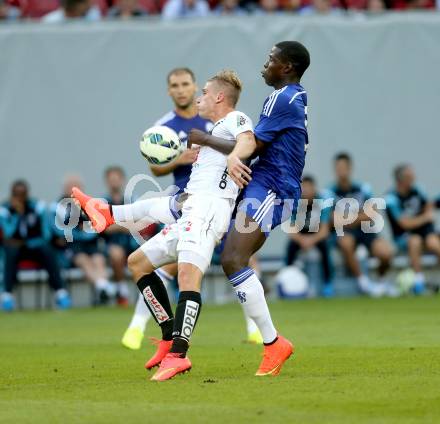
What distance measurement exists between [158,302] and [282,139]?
174cm

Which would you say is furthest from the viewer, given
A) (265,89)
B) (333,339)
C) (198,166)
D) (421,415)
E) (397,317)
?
(265,89)

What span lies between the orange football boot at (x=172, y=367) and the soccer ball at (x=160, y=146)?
2062mm

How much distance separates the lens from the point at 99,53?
61.6 feet

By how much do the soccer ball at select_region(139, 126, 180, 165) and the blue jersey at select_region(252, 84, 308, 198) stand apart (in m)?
1.07

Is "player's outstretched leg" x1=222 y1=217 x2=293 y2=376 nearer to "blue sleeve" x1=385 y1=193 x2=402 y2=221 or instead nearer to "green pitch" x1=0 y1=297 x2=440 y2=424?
"green pitch" x1=0 y1=297 x2=440 y2=424

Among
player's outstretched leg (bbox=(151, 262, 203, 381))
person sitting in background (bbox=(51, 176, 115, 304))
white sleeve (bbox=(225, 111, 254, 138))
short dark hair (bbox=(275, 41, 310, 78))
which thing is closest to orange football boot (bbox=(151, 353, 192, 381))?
player's outstretched leg (bbox=(151, 262, 203, 381))

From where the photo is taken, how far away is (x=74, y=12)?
19297mm

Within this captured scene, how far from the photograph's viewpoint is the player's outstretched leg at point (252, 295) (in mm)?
8430

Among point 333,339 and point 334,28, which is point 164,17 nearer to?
point 334,28

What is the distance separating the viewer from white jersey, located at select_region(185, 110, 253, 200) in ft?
28.9

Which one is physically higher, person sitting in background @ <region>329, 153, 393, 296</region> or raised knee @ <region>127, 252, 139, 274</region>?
raised knee @ <region>127, 252, 139, 274</region>

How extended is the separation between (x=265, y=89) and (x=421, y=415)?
486 inches

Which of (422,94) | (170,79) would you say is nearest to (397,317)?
(170,79)

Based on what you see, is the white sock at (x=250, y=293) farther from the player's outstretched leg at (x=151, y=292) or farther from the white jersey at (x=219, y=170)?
the player's outstretched leg at (x=151, y=292)
